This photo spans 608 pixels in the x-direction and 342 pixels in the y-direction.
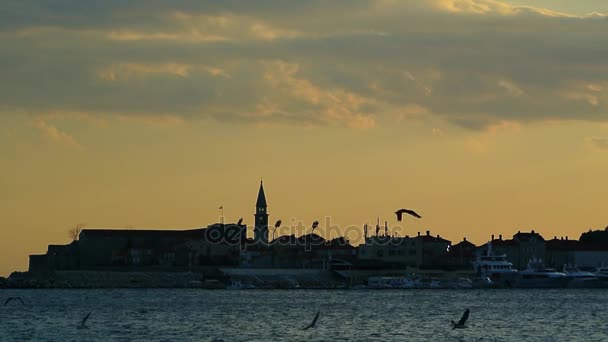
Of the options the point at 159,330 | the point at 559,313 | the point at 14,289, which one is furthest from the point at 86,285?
the point at 159,330

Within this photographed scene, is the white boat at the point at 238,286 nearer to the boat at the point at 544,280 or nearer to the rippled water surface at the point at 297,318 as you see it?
the boat at the point at 544,280

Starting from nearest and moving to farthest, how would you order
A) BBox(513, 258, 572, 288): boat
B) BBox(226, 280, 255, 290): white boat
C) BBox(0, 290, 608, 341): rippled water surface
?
BBox(0, 290, 608, 341): rippled water surface
BBox(226, 280, 255, 290): white boat
BBox(513, 258, 572, 288): boat

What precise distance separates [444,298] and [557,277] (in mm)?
43712

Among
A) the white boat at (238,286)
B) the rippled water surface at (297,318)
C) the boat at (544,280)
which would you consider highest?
the boat at (544,280)

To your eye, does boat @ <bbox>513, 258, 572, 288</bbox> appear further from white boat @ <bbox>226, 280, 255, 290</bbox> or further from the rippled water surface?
the rippled water surface

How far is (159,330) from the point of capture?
94875 mm

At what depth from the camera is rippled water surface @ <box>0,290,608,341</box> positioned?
9081 cm

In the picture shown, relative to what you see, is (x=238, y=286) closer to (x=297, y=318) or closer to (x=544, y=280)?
(x=544, y=280)

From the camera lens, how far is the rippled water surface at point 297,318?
90.8 m

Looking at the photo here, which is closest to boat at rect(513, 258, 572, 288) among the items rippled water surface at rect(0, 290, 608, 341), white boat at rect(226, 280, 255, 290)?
white boat at rect(226, 280, 255, 290)

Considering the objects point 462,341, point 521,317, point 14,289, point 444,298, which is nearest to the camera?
Answer: point 462,341

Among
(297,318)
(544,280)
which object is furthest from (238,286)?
(297,318)

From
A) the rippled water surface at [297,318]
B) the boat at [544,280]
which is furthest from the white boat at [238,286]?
the rippled water surface at [297,318]

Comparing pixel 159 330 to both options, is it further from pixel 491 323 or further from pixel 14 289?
pixel 14 289
